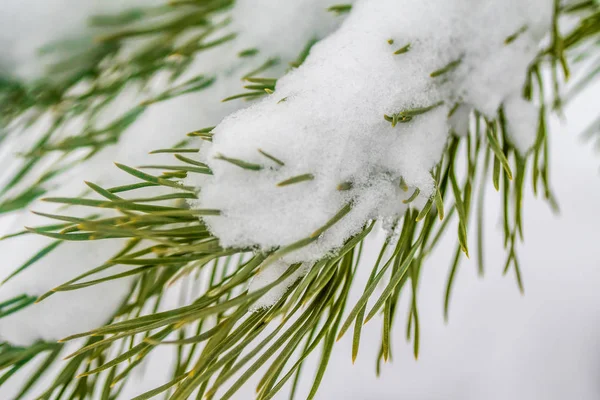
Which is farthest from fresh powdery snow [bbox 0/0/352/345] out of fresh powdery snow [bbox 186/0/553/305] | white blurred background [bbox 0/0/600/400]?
white blurred background [bbox 0/0/600/400]

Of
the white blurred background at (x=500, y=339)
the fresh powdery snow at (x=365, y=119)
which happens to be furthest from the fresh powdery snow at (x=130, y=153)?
the white blurred background at (x=500, y=339)

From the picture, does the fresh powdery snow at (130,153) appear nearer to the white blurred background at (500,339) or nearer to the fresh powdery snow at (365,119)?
the fresh powdery snow at (365,119)

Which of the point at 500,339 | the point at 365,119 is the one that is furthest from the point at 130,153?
the point at 500,339

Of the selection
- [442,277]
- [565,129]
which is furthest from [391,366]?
[565,129]

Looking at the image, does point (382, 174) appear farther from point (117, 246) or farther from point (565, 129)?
point (565, 129)

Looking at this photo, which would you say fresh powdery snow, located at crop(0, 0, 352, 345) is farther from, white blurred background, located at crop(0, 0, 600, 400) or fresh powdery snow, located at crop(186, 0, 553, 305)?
white blurred background, located at crop(0, 0, 600, 400)

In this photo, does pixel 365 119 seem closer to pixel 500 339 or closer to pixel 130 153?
pixel 130 153
